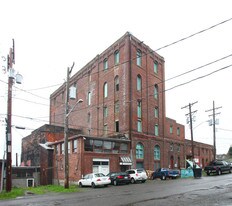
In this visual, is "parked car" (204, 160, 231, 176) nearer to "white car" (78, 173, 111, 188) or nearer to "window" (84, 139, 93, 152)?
"window" (84, 139, 93, 152)

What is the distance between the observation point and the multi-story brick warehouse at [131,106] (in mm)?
47062

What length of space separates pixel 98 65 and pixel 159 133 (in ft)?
48.7

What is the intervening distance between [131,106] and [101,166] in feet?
34.1

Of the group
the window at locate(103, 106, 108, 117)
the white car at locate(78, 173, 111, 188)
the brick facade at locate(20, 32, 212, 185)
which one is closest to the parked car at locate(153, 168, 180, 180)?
the brick facade at locate(20, 32, 212, 185)

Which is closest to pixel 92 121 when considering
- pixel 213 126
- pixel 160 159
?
pixel 160 159

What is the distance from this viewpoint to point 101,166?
4031 cm

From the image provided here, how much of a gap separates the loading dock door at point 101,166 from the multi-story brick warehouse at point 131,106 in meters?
0.49

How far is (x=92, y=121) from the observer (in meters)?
55.3

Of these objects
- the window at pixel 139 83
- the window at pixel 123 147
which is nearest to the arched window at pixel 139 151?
the window at pixel 123 147

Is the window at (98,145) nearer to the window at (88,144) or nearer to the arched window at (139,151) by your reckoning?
the window at (88,144)

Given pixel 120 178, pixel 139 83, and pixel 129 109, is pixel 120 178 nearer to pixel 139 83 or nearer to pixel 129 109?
pixel 129 109

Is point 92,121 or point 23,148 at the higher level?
point 92,121

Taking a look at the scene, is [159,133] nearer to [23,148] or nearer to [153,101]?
[153,101]

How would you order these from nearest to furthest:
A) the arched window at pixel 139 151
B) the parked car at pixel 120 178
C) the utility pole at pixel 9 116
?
the utility pole at pixel 9 116 < the parked car at pixel 120 178 < the arched window at pixel 139 151
